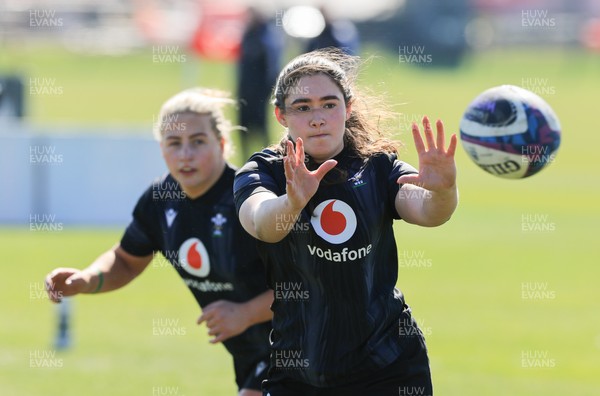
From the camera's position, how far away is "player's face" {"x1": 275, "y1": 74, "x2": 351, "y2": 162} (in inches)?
185

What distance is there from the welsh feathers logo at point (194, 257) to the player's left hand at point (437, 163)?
179 cm

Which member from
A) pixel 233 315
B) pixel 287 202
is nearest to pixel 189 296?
pixel 233 315

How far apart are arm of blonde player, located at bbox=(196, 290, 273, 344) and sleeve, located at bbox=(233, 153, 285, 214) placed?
0.94 metres

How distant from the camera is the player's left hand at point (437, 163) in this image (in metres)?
4.39

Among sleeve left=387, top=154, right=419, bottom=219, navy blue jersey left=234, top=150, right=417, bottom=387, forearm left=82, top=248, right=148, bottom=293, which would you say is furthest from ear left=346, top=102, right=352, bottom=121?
forearm left=82, top=248, right=148, bottom=293

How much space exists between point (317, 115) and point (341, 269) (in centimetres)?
63

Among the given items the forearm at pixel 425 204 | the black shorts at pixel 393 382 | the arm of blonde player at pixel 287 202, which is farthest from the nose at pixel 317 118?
the black shorts at pixel 393 382

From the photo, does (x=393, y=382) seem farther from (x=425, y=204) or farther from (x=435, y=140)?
(x=435, y=140)

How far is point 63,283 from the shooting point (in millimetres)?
5695

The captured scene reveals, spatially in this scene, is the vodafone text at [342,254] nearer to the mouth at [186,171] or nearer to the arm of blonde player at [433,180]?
the arm of blonde player at [433,180]

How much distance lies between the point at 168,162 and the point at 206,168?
0.66ft

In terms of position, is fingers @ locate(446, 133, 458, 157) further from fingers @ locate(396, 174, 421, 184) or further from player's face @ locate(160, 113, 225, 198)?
player's face @ locate(160, 113, 225, 198)

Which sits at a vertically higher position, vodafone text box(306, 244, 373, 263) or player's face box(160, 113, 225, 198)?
player's face box(160, 113, 225, 198)

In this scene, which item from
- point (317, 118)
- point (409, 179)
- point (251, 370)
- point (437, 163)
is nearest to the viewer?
point (437, 163)
